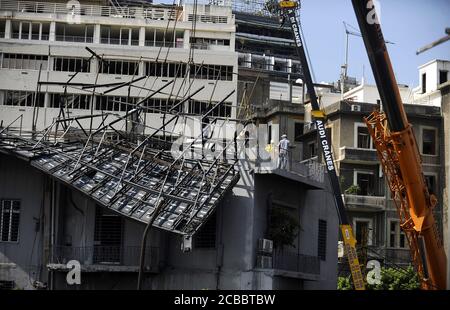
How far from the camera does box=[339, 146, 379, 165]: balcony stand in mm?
43281

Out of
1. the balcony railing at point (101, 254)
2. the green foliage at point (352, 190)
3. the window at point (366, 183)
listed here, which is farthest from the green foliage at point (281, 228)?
the window at point (366, 183)

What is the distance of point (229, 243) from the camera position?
960 inches

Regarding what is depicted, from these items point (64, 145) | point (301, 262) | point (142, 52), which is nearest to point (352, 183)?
point (142, 52)

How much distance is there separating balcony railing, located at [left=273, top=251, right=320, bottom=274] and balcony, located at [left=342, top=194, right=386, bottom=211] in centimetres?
1541

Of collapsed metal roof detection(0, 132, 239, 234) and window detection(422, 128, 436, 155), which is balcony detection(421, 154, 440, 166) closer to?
window detection(422, 128, 436, 155)

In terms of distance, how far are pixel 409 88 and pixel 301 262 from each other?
82.9 feet

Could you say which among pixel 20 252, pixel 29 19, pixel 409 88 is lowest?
pixel 20 252

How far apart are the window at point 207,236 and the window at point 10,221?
491cm

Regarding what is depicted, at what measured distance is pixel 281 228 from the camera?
25.0 m

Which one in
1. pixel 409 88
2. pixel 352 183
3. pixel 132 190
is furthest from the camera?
pixel 409 88

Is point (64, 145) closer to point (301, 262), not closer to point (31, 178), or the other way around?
point (31, 178)

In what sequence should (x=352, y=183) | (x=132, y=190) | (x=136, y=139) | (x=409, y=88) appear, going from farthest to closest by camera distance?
1. (x=409, y=88)
2. (x=352, y=183)
3. (x=136, y=139)
4. (x=132, y=190)

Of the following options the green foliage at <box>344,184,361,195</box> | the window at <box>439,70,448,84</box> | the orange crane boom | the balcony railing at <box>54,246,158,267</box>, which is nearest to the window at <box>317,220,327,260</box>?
the orange crane boom

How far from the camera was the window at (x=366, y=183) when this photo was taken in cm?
4397
